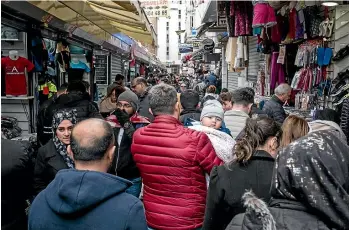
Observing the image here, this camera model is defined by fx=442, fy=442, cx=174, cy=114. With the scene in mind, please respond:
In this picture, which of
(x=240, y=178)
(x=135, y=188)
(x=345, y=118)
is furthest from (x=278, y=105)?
(x=240, y=178)

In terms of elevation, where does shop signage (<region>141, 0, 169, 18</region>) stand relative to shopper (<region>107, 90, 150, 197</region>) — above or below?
above

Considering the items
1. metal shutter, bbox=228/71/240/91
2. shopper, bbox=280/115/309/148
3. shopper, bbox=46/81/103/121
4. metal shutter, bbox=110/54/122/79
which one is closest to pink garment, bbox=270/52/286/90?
shopper, bbox=46/81/103/121

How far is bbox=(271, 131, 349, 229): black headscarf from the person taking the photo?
1803mm

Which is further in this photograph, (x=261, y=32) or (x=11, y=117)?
(x=261, y=32)

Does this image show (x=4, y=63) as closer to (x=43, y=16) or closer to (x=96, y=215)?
(x=43, y=16)

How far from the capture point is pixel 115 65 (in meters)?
17.4

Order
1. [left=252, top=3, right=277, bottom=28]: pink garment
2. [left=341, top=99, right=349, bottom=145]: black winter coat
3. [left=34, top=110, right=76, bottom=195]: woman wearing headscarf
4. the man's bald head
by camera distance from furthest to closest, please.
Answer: [left=252, top=3, right=277, bottom=28]: pink garment → [left=341, top=99, right=349, bottom=145]: black winter coat → [left=34, top=110, right=76, bottom=195]: woman wearing headscarf → the man's bald head

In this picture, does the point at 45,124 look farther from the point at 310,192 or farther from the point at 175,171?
the point at 310,192

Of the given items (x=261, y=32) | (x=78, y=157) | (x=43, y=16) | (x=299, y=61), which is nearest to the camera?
(x=78, y=157)

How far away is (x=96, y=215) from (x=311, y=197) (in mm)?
1022

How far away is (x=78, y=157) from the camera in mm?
2311

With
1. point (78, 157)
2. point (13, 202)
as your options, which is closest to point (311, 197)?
point (78, 157)

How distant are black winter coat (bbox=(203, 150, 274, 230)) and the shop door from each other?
13.9m

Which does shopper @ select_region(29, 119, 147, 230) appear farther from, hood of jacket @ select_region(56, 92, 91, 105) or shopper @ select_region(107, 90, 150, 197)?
hood of jacket @ select_region(56, 92, 91, 105)
